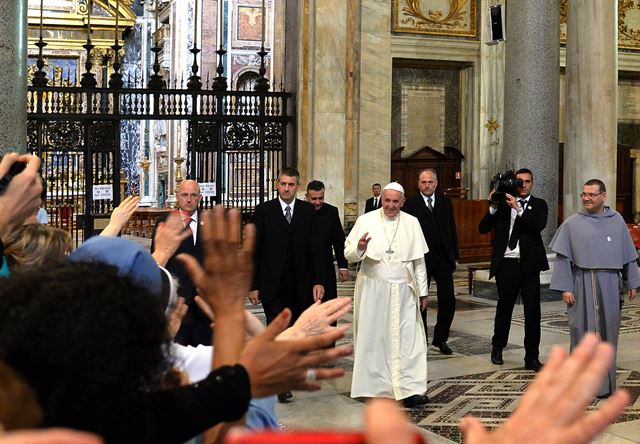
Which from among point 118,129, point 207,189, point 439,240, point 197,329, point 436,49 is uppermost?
point 436,49

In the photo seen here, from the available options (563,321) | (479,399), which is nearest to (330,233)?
(479,399)

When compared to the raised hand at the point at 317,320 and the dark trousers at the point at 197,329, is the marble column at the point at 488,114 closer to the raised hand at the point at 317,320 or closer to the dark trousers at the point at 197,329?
the dark trousers at the point at 197,329

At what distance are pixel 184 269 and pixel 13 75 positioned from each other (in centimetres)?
361

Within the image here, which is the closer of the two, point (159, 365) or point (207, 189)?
point (159, 365)

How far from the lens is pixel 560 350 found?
1315mm

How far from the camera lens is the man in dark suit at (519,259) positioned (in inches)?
326

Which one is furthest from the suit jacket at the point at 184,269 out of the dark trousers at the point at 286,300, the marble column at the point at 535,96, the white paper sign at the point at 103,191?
the white paper sign at the point at 103,191

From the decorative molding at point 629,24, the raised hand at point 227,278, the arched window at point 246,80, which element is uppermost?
the decorative molding at point 629,24

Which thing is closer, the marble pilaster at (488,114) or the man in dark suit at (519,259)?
the man in dark suit at (519,259)

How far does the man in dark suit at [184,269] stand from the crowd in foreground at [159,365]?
11.0ft

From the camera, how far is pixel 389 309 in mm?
7125

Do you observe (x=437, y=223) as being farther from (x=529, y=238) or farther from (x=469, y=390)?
(x=469, y=390)

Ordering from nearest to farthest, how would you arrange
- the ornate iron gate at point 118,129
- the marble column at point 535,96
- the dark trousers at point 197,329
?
the dark trousers at point 197,329
the marble column at point 535,96
the ornate iron gate at point 118,129

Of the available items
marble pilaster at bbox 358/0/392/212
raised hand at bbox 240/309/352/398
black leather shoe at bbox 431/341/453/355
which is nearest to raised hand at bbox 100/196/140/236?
raised hand at bbox 240/309/352/398
